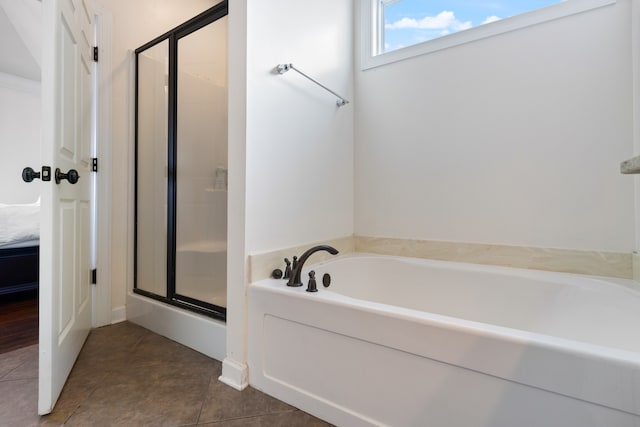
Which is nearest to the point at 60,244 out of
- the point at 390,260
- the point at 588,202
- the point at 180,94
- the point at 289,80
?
the point at 180,94

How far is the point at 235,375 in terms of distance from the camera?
1.36 m

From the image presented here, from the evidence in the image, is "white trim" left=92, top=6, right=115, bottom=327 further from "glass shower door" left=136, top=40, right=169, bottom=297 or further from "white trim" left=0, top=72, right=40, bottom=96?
"white trim" left=0, top=72, right=40, bottom=96

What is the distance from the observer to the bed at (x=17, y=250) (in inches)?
95.5

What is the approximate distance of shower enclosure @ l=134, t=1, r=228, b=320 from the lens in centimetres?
181

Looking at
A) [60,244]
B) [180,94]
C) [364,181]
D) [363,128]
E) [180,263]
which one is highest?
[180,94]

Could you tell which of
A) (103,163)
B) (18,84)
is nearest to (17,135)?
(18,84)

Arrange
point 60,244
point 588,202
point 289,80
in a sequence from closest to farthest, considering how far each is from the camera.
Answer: point 60,244 < point 588,202 < point 289,80

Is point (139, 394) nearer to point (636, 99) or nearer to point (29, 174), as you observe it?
point (29, 174)

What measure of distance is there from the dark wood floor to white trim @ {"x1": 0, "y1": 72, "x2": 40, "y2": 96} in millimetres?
3133

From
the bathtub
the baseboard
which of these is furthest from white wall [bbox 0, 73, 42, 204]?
the bathtub

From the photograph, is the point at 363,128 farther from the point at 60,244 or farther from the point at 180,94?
the point at 60,244

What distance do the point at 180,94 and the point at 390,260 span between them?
1.72 metres

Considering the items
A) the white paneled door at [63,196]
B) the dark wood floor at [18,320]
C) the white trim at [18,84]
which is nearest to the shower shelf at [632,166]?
the white paneled door at [63,196]

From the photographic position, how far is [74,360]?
151 cm
